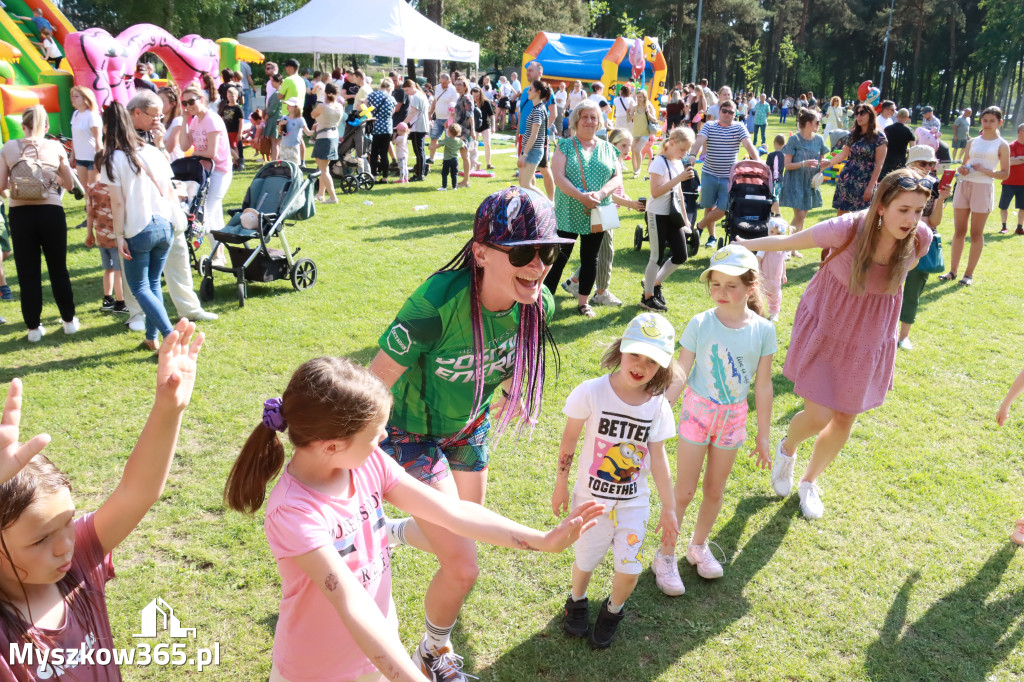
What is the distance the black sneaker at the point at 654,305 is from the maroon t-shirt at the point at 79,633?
21.6 ft

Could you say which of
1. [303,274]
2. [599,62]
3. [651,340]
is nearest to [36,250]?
[303,274]

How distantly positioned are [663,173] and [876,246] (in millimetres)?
3929

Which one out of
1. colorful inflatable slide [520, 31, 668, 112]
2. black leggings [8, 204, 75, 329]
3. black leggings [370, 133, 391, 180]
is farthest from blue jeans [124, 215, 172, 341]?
colorful inflatable slide [520, 31, 668, 112]

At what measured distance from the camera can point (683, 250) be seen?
7.72 m

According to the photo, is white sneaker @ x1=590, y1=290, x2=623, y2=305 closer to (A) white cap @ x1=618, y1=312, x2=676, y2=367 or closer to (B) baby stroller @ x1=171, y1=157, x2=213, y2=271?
(B) baby stroller @ x1=171, y1=157, x2=213, y2=271

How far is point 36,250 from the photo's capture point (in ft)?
20.8

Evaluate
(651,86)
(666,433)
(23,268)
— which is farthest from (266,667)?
(651,86)

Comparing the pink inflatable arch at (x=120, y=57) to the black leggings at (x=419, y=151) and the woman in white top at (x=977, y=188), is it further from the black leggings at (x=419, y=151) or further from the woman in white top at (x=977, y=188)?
the woman in white top at (x=977, y=188)

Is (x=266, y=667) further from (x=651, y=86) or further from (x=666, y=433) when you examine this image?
(x=651, y=86)

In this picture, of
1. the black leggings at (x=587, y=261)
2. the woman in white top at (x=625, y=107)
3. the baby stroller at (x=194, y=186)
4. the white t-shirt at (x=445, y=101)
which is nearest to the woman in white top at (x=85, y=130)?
the baby stroller at (x=194, y=186)

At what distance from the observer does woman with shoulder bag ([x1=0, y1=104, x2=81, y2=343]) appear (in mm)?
6027

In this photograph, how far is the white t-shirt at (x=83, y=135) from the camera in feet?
30.4

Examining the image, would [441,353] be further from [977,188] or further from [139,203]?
[977,188]

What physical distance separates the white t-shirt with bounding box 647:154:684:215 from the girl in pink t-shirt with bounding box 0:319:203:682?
630cm
